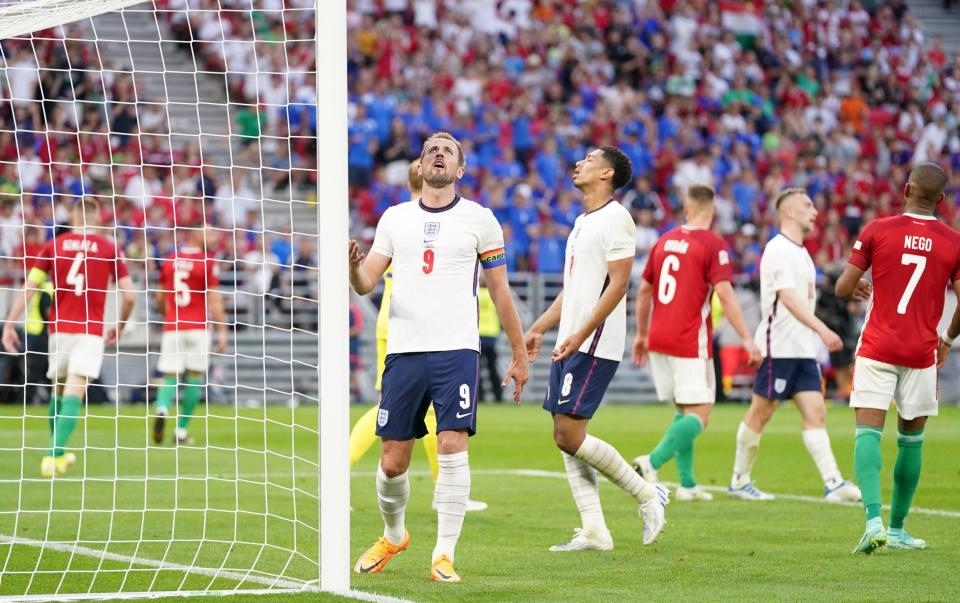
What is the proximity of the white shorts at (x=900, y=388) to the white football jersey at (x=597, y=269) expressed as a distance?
1.36m

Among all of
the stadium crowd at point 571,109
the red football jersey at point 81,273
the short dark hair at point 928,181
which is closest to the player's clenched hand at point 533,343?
the short dark hair at point 928,181

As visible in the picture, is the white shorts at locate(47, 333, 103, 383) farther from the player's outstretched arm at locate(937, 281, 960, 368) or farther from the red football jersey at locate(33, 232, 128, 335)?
the player's outstretched arm at locate(937, 281, 960, 368)

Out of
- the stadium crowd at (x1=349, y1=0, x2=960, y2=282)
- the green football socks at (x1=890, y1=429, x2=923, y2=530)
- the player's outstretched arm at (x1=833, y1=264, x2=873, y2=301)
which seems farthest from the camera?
the stadium crowd at (x1=349, y1=0, x2=960, y2=282)

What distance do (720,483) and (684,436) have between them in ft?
5.80

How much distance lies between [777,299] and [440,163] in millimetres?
4841

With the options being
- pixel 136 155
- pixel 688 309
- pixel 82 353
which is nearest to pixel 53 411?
pixel 82 353

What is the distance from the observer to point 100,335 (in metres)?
12.3

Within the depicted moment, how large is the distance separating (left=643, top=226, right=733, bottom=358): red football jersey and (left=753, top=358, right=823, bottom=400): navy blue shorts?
2.32 feet

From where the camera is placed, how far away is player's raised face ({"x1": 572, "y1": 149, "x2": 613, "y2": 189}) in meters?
7.94

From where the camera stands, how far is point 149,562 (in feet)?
23.6

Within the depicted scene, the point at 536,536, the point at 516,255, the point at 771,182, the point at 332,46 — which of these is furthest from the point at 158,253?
the point at 332,46

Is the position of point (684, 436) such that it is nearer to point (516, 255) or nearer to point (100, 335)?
point (100, 335)

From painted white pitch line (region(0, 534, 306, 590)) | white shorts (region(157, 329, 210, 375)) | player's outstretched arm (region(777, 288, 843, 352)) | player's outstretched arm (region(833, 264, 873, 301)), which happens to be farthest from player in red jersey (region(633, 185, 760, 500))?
white shorts (region(157, 329, 210, 375))

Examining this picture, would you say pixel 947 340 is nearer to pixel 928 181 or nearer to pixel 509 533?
pixel 928 181
